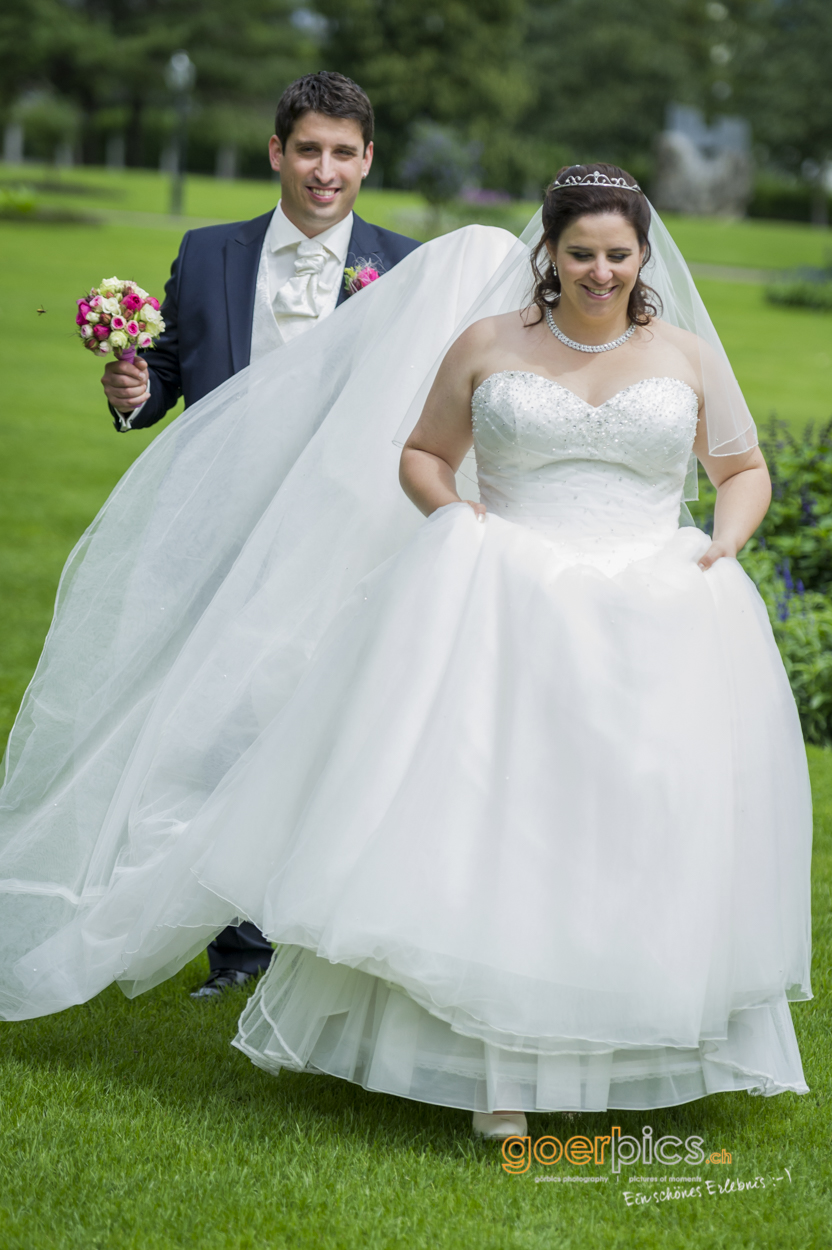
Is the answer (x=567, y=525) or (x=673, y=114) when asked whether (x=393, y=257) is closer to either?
(x=567, y=525)

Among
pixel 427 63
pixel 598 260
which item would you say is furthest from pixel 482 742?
pixel 427 63

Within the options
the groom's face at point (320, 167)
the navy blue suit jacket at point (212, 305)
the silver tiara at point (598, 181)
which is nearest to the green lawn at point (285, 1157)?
the navy blue suit jacket at point (212, 305)

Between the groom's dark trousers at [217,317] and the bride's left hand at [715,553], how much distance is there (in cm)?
165

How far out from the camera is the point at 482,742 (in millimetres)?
3223

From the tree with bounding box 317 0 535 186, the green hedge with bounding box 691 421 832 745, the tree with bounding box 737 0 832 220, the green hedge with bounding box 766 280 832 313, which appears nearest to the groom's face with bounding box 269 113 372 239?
the green hedge with bounding box 691 421 832 745

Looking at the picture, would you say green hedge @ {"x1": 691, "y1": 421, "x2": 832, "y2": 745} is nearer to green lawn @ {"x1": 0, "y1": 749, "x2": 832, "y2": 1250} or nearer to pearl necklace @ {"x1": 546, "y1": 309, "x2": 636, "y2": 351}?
green lawn @ {"x1": 0, "y1": 749, "x2": 832, "y2": 1250}

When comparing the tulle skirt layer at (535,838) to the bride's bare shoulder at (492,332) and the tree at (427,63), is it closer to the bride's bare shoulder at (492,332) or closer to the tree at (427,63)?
the bride's bare shoulder at (492,332)

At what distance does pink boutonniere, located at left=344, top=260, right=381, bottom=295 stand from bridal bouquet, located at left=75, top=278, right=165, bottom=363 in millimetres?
689

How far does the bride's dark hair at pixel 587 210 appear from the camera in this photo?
3461mm

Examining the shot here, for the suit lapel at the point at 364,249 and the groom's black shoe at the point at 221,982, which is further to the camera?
the suit lapel at the point at 364,249

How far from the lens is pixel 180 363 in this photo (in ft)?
15.2

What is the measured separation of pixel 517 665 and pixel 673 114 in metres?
63.7

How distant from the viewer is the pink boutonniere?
4.42 metres

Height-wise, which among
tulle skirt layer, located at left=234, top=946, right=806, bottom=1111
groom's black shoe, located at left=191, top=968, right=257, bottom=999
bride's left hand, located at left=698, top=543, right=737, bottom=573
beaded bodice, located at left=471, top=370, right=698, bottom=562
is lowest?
groom's black shoe, located at left=191, top=968, right=257, bottom=999
